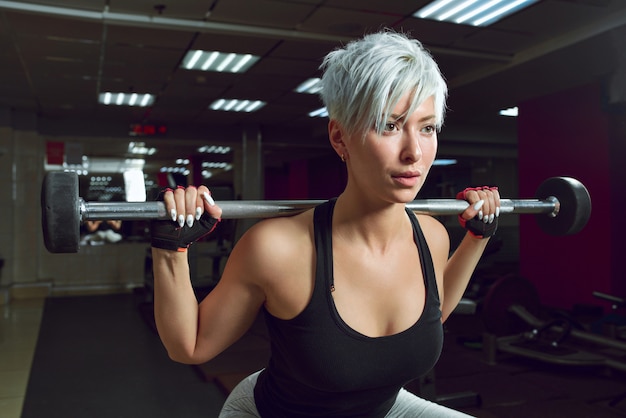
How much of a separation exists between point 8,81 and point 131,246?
291 centimetres

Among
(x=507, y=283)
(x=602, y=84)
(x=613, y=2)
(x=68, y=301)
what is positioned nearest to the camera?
(x=613, y=2)

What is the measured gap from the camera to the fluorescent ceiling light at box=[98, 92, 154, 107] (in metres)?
6.01

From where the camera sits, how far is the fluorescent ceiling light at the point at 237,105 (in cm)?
643

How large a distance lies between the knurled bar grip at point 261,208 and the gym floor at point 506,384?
1673 millimetres

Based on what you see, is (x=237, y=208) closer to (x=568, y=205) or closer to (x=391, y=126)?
(x=391, y=126)

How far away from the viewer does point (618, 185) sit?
16.1ft

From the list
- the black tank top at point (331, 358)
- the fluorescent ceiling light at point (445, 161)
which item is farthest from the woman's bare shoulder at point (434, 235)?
the fluorescent ceiling light at point (445, 161)

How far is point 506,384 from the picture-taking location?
10.1ft

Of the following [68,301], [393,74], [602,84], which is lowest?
[68,301]

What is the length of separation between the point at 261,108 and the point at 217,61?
6.54 feet

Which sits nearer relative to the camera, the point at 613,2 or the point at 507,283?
the point at 613,2

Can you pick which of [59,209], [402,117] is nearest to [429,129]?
[402,117]

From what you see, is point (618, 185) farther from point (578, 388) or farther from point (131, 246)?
point (131, 246)

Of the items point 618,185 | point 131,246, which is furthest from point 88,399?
point 131,246
